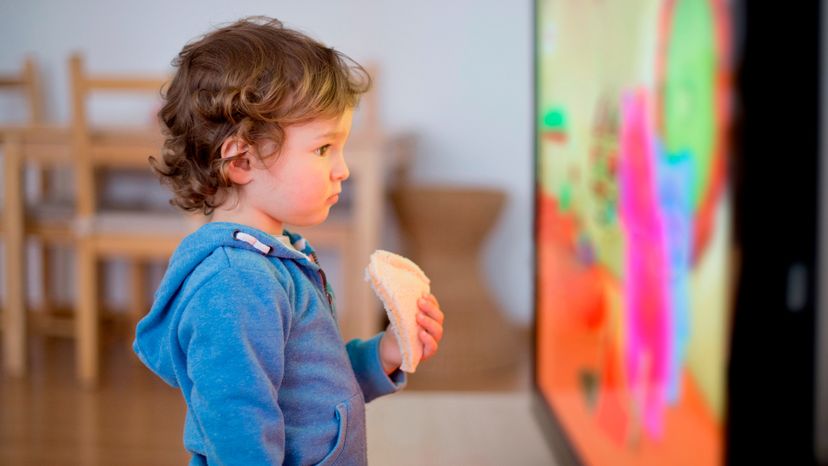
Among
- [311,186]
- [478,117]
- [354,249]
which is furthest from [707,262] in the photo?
[478,117]

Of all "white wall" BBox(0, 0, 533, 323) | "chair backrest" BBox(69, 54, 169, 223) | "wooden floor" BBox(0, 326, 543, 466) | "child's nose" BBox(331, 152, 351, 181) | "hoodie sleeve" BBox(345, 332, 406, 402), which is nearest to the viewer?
"child's nose" BBox(331, 152, 351, 181)

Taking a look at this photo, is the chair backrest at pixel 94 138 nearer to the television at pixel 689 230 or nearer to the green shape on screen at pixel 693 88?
the television at pixel 689 230

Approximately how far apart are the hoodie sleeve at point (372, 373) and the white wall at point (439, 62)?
241 centimetres

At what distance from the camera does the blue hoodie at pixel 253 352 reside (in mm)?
850

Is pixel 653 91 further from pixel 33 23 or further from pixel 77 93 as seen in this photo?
pixel 33 23

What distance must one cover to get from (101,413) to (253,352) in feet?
6.21

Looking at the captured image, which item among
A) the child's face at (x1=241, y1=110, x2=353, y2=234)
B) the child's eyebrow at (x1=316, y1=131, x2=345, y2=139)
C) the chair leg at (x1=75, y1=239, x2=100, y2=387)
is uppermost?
the child's eyebrow at (x1=316, y1=131, x2=345, y2=139)

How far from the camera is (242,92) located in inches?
35.4

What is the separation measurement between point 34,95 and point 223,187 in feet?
9.83

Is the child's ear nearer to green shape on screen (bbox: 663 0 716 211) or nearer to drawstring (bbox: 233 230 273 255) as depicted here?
drawstring (bbox: 233 230 273 255)

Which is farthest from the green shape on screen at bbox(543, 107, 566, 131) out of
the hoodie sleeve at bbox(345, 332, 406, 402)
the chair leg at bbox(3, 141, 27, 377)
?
the chair leg at bbox(3, 141, 27, 377)

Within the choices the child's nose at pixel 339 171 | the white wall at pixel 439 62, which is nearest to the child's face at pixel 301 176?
the child's nose at pixel 339 171

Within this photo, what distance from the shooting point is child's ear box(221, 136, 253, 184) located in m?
0.93

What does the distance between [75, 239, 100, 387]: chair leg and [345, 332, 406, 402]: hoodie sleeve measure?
77.9 inches
